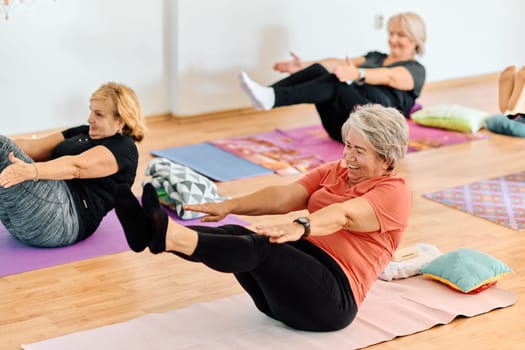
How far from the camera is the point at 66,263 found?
3.55 metres

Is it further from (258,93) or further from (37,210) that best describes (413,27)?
(37,210)

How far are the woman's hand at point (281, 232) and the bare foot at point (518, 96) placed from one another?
2054 millimetres

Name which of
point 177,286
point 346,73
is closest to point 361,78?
point 346,73

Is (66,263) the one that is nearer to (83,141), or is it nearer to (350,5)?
(83,141)

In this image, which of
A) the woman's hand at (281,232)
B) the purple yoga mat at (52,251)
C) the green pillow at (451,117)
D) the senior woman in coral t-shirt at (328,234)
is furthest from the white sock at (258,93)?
the woman's hand at (281,232)

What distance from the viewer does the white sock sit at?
5102 millimetres

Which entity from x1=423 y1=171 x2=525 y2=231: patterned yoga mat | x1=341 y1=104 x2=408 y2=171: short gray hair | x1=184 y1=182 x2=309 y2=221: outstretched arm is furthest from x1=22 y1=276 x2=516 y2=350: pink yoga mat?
x1=423 y1=171 x2=525 y2=231: patterned yoga mat

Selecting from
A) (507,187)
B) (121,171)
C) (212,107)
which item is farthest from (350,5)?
(121,171)

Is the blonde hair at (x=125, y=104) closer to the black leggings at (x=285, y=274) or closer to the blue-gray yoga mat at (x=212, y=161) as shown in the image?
the black leggings at (x=285, y=274)

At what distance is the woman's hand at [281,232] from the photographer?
2.50 metres

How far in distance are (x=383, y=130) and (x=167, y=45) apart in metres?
3.31

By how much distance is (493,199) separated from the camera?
180 inches

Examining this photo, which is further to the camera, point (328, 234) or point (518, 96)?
point (518, 96)

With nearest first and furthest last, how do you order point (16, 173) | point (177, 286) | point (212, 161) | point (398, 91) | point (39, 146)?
point (16, 173), point (177, 286), point (39, 146), point (212, 161), point (398, 91)
